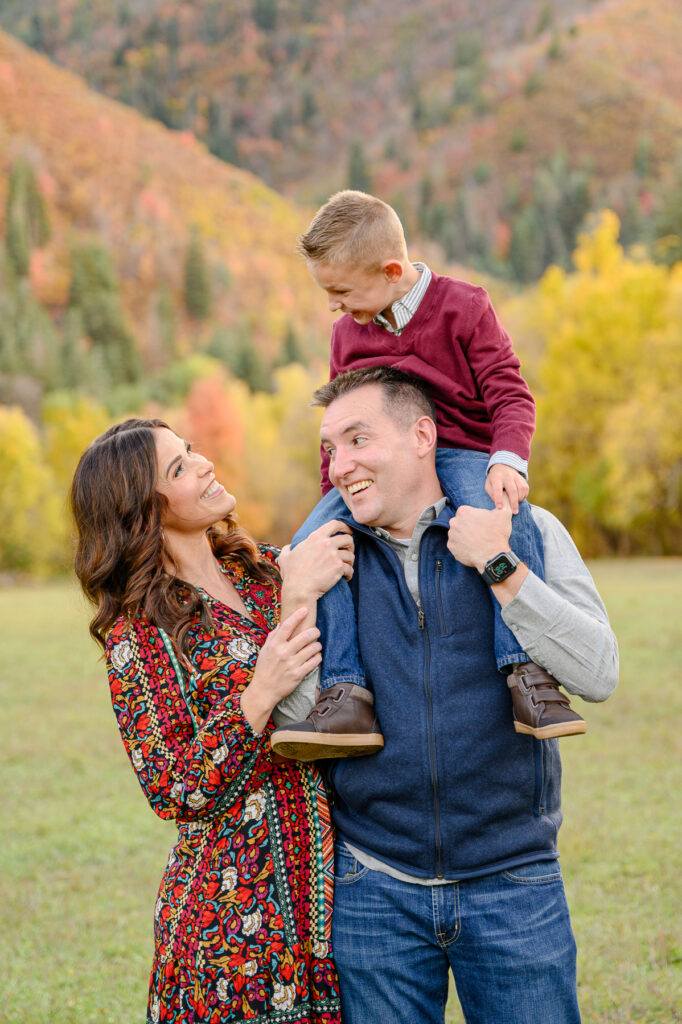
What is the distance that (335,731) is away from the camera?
243cm

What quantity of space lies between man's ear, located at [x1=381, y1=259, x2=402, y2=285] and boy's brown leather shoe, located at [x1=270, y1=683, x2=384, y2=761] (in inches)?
54.3

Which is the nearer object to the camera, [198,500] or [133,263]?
[198,500]

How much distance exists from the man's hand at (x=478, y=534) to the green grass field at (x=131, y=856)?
4.57ft

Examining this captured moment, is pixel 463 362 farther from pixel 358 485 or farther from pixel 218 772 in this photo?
pixel 218 772

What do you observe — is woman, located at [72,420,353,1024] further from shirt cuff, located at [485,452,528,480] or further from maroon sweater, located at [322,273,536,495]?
maroon sweater, located at [322,273,536,495]

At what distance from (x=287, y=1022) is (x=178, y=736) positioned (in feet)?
2.52

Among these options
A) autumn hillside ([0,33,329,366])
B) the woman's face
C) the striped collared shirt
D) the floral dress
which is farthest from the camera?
autumn hillside ([0,33,329,366])

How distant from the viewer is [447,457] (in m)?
3.01

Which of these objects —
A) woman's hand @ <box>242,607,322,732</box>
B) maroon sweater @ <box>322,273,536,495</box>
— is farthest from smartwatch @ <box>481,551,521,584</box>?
maroon sweater @ <box>322,273,536,495</box>

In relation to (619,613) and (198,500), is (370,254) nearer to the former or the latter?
(198,500)

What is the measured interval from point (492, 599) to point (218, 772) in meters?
0.85

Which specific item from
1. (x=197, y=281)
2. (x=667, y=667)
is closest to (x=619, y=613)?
(x=667, y=667)

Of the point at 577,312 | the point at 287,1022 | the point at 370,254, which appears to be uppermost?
the point at 577,312

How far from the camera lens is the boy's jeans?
2.57 meters
